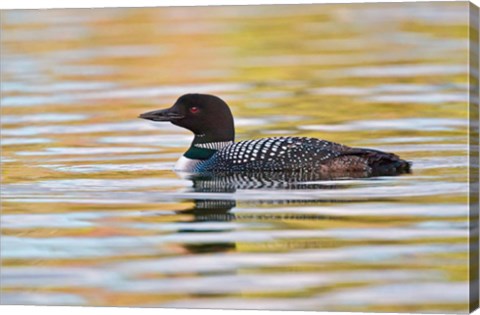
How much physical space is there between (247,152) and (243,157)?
32 millimetres

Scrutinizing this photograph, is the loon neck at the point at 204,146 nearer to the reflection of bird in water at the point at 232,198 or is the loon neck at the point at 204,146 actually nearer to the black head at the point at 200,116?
the black head at the point at 200,116

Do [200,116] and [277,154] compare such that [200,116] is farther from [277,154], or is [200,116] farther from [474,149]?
[474,149]

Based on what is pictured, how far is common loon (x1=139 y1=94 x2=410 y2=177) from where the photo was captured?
9961 mm

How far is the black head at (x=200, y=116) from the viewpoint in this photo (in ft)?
34.1

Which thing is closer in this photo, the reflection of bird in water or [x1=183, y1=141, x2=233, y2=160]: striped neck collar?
the reflection of bird in water

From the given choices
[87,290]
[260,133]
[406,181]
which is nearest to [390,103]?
[406,181]

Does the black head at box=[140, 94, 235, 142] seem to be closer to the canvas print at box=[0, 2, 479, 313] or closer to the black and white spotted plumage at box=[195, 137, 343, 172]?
the canvas print at box=[0, 2, 479, 313]

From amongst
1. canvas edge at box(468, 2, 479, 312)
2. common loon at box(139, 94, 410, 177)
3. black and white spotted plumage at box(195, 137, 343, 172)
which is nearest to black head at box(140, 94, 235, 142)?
common loon at box(139, 94, 410, 177)

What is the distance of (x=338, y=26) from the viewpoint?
9.52 meters

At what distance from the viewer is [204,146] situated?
1056cm

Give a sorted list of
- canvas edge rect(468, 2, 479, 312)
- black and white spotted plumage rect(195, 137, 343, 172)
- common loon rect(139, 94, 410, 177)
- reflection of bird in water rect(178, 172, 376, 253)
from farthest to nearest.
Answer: black and white spotted plumage rect(195, 137, 343, 172) < common loon rect(139, 94, 410, 177) < reflection of bird in water rect(178, 172, 376, 253) < canvas edge rect(468, 2, 479, 312)

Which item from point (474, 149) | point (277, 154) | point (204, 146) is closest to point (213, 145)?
point (204, 146)

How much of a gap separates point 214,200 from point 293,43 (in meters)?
0.86

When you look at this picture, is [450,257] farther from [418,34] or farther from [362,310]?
[418,34]
